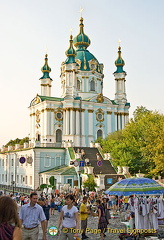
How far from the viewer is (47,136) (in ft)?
179

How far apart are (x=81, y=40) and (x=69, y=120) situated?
17.9m

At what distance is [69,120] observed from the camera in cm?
5394

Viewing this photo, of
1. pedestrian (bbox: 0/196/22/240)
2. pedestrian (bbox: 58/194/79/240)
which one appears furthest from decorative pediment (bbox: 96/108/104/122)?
pedestrian (bbox: 0/196/22/240)

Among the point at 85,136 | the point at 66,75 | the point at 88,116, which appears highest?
the point at 66,75

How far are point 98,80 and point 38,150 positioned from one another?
77.2ft

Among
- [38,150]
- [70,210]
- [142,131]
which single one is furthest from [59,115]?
[70,210]

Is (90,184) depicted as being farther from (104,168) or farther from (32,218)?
(32,218)

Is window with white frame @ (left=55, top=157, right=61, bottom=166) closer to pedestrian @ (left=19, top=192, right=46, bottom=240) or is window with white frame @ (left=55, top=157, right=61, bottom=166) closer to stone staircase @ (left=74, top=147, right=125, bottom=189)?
stone staircase @ (left=74, top=147, right=125, bottom=189)

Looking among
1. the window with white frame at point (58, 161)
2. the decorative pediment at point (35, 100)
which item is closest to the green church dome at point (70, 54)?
the decorative pediment at point (35, 100)

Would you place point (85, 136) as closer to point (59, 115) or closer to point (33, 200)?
point (59, 115)

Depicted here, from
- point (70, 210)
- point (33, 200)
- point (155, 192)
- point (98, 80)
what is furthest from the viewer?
point (98, 80)

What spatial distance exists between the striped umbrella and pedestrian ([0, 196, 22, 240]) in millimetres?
8477

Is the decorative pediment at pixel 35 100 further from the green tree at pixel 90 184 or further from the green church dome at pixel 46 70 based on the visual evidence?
the green tree at pixel 90 184

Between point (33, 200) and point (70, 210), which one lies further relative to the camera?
point (70, 210)
